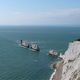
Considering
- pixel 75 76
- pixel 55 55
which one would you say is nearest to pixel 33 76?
pixel 75 76

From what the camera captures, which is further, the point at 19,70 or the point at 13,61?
the point at 13,61

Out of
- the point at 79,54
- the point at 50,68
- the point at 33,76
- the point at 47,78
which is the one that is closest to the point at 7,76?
the point at 33,76

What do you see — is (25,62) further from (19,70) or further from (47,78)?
(47,78)

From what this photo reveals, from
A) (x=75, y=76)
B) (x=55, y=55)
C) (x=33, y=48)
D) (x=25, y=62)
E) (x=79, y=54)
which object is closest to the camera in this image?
(x=75, y=76)

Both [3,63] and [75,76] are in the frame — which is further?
[3,63]

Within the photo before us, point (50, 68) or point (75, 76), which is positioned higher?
point (75, 76)

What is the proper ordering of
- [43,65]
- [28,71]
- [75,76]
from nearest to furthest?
[75,76] < [28,71] < [43,65]

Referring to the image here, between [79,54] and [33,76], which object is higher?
[79,54]

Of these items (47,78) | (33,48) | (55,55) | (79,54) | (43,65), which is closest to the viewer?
(79,54)

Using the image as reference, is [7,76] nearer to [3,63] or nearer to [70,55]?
[3,63]
